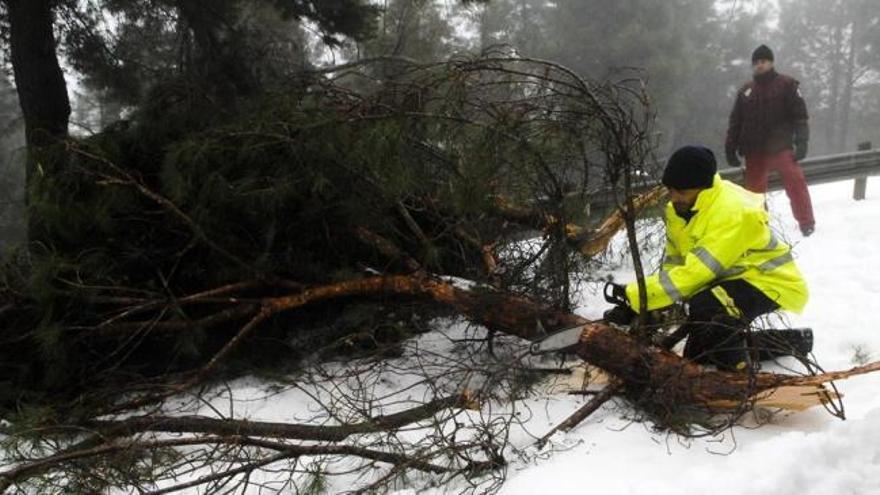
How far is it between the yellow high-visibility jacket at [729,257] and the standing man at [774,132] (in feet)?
8.95

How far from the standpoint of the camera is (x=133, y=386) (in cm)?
313

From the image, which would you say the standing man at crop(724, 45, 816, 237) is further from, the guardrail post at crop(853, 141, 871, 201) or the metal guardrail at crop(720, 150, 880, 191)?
the guardrail post at crop(853, 141, 871, 201)

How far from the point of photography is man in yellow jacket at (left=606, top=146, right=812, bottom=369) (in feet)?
8.96

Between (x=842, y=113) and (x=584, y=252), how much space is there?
2759 cm

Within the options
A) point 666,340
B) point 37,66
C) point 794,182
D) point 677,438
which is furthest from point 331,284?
point 794,182

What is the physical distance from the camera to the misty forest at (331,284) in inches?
99.4

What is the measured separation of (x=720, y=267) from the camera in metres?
2.74

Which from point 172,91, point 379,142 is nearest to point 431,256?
point 379,142

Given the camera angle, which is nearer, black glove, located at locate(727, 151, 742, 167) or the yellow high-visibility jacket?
the yellow high-visibility jacket

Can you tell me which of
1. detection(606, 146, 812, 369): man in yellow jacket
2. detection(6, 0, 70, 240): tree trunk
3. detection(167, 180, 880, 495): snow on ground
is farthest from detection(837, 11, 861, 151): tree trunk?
detection(6, 0, 70, 240): tree trunk

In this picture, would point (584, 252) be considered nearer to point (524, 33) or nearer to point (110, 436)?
point (110, 436)

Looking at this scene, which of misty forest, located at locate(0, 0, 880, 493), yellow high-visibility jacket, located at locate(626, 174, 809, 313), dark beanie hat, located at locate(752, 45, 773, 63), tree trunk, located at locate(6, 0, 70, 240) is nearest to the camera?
misty forest, located at locate(0, 0, 880, 493)

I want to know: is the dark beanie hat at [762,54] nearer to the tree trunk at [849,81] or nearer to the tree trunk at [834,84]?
the tree trunk at [849,81]

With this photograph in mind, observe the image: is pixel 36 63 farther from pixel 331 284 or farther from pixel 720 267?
pixel 720 267
